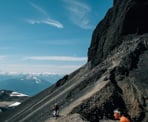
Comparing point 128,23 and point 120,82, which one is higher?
point 128,23

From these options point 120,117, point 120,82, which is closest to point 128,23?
point 120,82

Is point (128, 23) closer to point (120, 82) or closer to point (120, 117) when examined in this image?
point (120, 82)

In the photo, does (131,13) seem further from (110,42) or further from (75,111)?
(75,111)

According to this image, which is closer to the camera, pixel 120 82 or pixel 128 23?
pixel 120 82

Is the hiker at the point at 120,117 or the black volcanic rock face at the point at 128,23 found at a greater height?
the black volcanic rock face at the point at 128,23

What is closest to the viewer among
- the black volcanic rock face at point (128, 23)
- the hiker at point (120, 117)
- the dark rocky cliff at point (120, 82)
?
the hiker at point (120, 117)

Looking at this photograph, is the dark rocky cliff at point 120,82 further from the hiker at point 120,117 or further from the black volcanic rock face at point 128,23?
the hiker at point 120,117

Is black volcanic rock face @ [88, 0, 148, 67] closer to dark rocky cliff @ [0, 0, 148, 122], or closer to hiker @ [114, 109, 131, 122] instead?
dark rocky cliff @ [0, 0, 148, 122]

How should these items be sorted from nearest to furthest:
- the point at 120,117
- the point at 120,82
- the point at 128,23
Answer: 1. the point at 120,117
2. the point at 120,82
3. the point at 128,23

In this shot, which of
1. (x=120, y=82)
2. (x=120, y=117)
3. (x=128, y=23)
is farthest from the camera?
(x=128, y=23)

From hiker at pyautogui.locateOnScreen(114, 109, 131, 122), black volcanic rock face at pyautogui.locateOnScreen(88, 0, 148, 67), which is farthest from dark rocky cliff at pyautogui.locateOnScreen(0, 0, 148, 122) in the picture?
hiker at pyautogui.locateOnScreen(114, 109, 131, 122)

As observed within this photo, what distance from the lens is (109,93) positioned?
151 ft

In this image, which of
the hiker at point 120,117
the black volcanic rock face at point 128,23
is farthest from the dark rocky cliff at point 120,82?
the hiker at point 120,117

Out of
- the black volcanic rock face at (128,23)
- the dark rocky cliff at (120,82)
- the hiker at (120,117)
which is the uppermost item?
the black volcanic rock face at (128,23)
